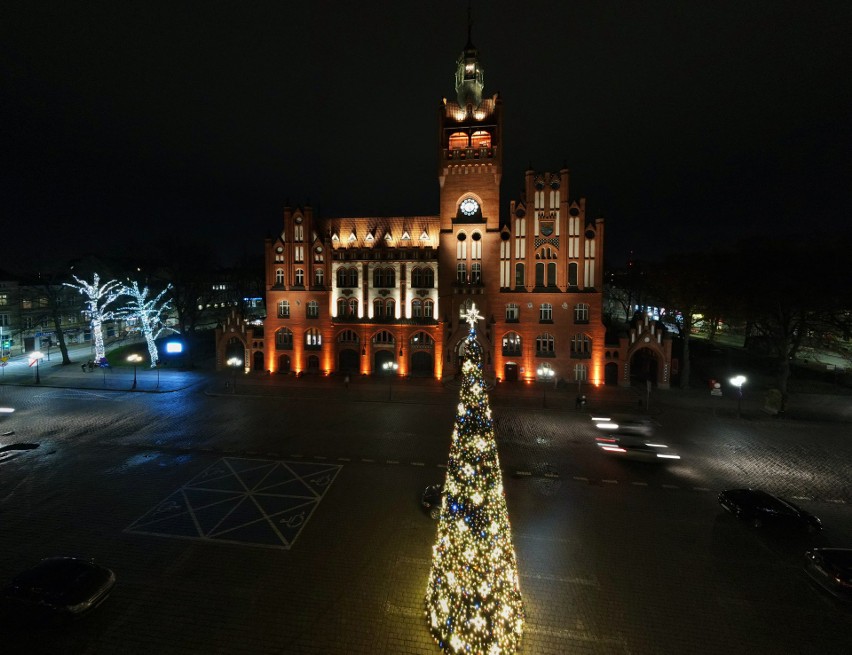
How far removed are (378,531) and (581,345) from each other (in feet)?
101

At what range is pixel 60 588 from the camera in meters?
11.7

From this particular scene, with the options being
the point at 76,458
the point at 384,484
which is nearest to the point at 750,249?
the point at 384,484

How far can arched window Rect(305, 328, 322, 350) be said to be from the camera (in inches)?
1755

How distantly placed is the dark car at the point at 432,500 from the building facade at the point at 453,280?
23.4m

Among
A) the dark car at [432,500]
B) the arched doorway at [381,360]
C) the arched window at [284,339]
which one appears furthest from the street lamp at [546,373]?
the arched window at [284,339]

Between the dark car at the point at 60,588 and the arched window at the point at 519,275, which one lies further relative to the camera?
the arched window at the point at 519,275

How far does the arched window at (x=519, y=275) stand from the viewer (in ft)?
136

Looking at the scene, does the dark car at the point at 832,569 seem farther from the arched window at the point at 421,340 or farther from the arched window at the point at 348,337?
the arched window at the point at 348,337

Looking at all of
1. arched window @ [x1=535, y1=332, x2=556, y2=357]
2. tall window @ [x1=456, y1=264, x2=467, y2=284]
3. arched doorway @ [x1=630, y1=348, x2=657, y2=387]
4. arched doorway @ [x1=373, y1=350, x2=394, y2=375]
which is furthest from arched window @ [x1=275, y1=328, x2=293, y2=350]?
arched doorway @ [x1=630, y1=348, x2=657, y2=387]

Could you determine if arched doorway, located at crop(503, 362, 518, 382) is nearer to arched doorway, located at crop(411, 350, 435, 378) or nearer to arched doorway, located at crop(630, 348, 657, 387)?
arched doorway, located at crop(411, 350, 435, 378)

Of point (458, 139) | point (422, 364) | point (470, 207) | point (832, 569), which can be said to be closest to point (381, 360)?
point (422, 364)

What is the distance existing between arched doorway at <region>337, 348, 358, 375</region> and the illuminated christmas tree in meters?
35.3

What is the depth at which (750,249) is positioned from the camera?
119ft

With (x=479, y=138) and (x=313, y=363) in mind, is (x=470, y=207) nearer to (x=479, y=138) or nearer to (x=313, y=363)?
(x=479, y=138)
